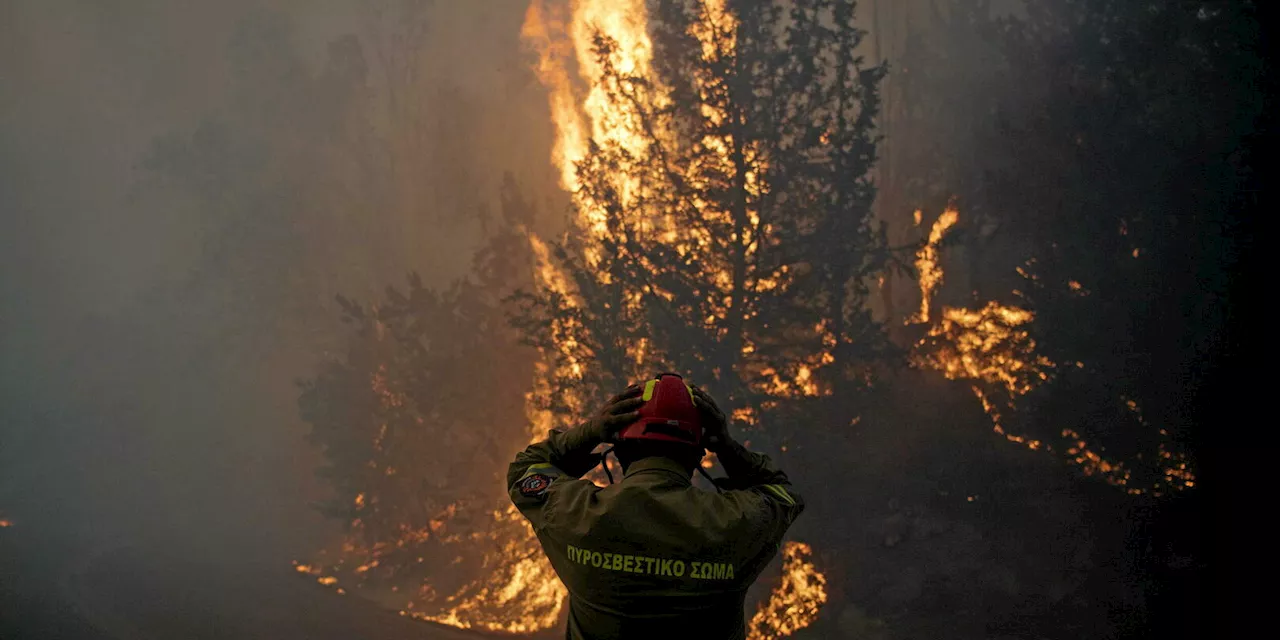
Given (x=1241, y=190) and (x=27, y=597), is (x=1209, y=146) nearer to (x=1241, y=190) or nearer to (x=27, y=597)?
(x=1241, y=190)

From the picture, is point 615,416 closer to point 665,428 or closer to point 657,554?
point 665,428

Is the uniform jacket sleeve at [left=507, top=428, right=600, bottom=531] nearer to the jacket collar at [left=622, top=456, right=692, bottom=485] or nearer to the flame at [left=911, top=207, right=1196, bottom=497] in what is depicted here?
the jacket collar at [left=622, top=456, right=692, bottom=485]

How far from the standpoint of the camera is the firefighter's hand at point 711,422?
2451 mm

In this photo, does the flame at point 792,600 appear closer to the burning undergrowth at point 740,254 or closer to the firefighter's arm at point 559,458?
the burning undergrowth at point 740,254

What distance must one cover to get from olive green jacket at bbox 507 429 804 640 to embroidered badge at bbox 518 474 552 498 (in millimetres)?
53

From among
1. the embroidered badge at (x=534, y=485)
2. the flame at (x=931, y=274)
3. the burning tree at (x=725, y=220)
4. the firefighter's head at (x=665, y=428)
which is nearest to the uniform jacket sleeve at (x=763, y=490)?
the firefighter's head at (x=665, y=428)

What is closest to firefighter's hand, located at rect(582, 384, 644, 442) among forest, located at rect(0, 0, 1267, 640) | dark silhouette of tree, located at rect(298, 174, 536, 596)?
forest, located at rect(0, 0, 1267, 640)

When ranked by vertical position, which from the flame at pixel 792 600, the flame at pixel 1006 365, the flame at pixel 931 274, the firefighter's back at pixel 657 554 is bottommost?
the firefighter's back at pixel 657 554

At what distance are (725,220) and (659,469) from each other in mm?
9832

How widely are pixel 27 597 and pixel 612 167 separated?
16.5 m

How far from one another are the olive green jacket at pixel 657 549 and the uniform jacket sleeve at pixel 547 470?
0.02 metres

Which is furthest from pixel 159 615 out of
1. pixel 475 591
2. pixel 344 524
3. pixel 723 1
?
pixel 723 1

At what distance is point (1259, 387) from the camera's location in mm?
8242

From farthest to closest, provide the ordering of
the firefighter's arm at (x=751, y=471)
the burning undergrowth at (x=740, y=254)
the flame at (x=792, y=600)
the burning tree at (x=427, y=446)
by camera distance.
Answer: the burning tree at (x=427, y=446)
the burning undergrowth at (x=740, y=254)
the flame at (x=792, y=600)
the firefighter's arm at (x=751, y=471)
